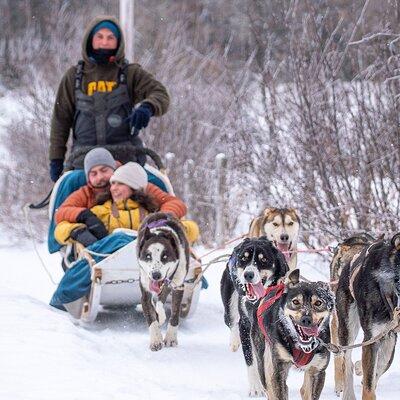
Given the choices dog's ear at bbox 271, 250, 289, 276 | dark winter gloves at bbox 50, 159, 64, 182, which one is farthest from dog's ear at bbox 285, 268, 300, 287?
dark winter gloves at bbox 50, 159, 64, 182

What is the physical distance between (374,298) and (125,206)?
117 inches

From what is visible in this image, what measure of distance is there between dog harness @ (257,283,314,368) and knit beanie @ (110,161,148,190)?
8.25 feet

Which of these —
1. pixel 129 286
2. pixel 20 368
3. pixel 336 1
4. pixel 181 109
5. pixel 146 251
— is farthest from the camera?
pixel 181 109

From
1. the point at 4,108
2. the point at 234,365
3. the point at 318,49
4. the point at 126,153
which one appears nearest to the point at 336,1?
the point at 318,49

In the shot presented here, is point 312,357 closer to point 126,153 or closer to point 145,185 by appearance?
point 145,185

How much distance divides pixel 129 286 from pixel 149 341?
1.91ft

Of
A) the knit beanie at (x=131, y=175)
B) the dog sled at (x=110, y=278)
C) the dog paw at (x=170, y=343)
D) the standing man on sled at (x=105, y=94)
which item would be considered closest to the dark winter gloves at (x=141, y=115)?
the standing man on sled at (x=105, y=94)

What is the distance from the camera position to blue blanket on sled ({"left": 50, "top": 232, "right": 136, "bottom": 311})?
237 inches

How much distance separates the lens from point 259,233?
553 centimetres

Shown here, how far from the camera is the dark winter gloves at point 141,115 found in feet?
21.0

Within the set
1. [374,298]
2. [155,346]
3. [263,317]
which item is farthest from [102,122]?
[374,298]

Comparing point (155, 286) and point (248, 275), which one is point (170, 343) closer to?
point (155, 286)

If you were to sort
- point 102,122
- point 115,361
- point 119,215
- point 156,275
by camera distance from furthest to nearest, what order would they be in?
1. point 102,122
2. point 119,215
3. point 156,275
4. point 115,361

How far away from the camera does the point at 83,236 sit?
614 centimetres
